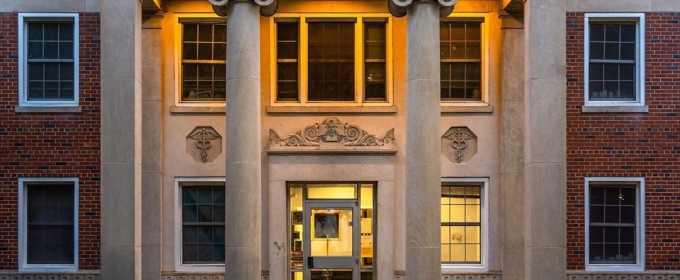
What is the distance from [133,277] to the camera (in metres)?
15.5

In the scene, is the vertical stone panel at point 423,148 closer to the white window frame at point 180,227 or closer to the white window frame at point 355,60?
the white window frame at point 355,60

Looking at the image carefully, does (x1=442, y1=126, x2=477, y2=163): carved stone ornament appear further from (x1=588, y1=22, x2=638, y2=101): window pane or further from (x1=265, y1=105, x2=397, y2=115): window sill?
(x1=588, y1=22, x2=638, y2=101): window pane

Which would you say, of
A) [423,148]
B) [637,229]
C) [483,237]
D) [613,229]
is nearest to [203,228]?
[423,148]

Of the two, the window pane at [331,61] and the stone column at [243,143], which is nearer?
the stone column at [243,143]

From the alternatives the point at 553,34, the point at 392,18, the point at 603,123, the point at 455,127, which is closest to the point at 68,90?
the point at 392,18

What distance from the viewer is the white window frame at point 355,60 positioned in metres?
18.1

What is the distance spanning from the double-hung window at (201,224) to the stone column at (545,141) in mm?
6625

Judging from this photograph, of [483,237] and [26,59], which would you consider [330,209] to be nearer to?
[483,237]

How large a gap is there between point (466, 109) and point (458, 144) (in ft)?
2.59

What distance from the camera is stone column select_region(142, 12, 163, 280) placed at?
17.7 m

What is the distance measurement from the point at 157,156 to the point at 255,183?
3148 millimetres

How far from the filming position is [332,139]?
17.9m

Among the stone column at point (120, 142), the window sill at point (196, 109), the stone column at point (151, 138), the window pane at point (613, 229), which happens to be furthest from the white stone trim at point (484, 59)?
the stone column at point (120, 142)

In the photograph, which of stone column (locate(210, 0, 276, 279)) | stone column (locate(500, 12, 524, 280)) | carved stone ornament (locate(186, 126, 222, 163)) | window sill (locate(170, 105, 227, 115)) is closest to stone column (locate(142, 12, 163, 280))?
window sill (locate(170, 105, 227, 115))
